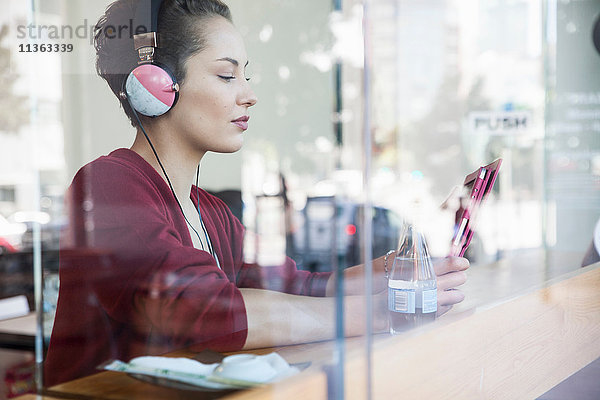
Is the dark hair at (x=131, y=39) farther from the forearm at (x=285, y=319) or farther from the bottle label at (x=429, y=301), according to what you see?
the bottle label at (x=429, y=301)

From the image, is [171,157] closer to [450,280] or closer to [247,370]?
[450,280]

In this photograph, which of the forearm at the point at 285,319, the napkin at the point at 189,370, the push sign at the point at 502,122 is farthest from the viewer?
the push sign at the point at 502,122

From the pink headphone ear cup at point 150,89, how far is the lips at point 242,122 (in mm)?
233

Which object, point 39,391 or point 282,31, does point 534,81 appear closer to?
point 282,31

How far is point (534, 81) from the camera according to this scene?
5242mm

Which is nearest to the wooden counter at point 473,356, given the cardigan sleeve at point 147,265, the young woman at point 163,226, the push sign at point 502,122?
the young woman at point 163,226

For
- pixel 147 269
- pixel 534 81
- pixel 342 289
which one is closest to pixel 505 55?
pixel 534 81

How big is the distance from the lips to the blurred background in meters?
0.09

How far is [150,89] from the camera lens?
1.65 m

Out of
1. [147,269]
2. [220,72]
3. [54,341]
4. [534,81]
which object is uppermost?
[534,81]

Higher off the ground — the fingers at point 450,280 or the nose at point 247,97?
the nose at point 247,97

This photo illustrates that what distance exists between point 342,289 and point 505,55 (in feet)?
16.8

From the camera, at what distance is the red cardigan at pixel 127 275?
1.48 meters

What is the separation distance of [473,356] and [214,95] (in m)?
0.93
